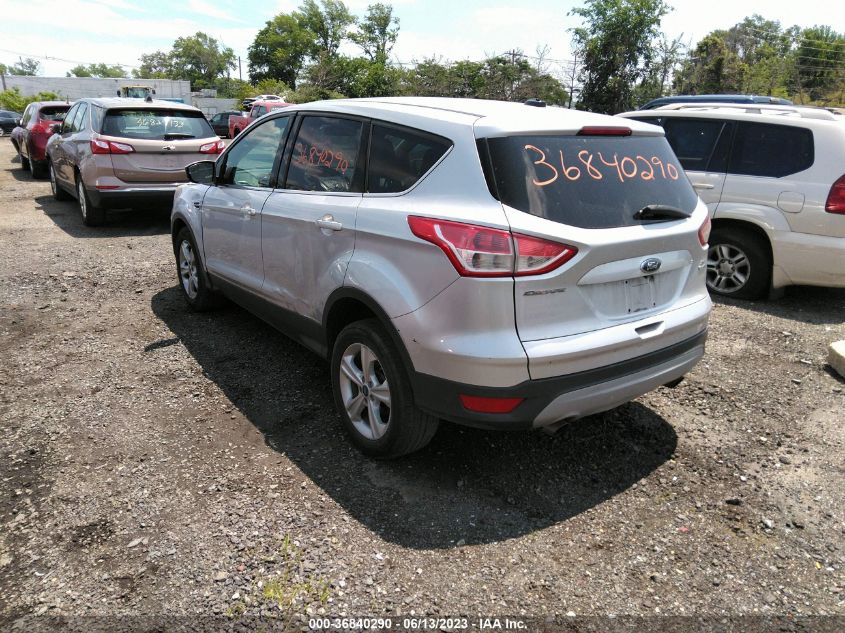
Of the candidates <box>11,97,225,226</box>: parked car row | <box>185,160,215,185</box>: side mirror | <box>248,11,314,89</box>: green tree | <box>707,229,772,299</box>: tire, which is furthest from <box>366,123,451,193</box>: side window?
<box>248,11,314,89</box>: green tree

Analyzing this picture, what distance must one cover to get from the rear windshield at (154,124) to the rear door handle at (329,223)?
6274 millimetres

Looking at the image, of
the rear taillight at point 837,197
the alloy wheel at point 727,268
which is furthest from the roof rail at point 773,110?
the alloy wheel at point 727,268

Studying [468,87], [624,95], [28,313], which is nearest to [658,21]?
[624,95]

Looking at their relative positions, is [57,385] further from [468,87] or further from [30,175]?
[468,87]

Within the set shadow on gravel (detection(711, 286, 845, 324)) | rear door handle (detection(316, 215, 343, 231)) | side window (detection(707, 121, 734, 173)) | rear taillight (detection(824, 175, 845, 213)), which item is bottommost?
shadow on gravel (detection(711, 286, 845, 324))

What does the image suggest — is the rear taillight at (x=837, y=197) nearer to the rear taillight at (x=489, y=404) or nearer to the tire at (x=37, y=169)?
the rear taillight at (x=489, y=404)

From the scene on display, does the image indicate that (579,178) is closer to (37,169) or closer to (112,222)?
(112,222)

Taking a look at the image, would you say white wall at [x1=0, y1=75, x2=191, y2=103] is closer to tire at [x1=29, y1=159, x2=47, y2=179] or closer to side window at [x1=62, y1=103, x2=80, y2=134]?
tire at [x1=29, y1=159, x2=47, y2=179]

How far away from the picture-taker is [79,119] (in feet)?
30.8

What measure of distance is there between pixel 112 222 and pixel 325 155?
23.4 ft

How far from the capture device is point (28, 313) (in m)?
5.55

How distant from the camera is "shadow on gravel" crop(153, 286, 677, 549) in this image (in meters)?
2.89

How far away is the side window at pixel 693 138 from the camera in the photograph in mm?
6289

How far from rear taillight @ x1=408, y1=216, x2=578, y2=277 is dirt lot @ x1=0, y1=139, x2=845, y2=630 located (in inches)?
46.2
